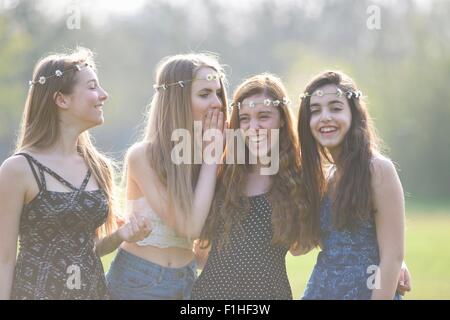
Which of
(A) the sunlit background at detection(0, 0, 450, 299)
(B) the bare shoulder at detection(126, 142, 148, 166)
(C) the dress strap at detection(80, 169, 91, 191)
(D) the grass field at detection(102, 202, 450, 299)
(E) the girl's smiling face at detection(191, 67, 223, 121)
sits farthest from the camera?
(A) the sunlit background at detection(0, 0, 450, 299)

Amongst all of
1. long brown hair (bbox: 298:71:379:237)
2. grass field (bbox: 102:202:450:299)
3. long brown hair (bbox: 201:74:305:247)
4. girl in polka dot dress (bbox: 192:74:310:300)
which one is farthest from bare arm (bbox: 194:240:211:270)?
grass field (bbox: 102:202:450:299)

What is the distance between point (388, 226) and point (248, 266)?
0.85 meters

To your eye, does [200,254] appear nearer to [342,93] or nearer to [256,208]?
[256,208]

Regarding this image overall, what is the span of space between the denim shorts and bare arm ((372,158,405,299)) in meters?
1.13

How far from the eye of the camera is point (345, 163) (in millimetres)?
4516

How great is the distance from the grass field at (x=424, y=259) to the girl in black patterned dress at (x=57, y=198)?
514cm

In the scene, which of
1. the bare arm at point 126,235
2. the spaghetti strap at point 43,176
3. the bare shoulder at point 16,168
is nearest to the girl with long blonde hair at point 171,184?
the bare arm at point 126,235

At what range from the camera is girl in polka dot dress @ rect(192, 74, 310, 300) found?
451 cm

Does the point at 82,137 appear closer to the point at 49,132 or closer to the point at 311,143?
the point at 49,132

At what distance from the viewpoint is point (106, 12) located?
3734 cm

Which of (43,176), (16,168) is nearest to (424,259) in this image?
(43,176)

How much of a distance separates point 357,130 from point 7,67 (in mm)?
26807

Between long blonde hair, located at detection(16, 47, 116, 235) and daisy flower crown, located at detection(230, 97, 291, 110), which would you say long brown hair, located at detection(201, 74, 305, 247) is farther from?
long blonde hair, located at detection(16, 47, 116, 235)
